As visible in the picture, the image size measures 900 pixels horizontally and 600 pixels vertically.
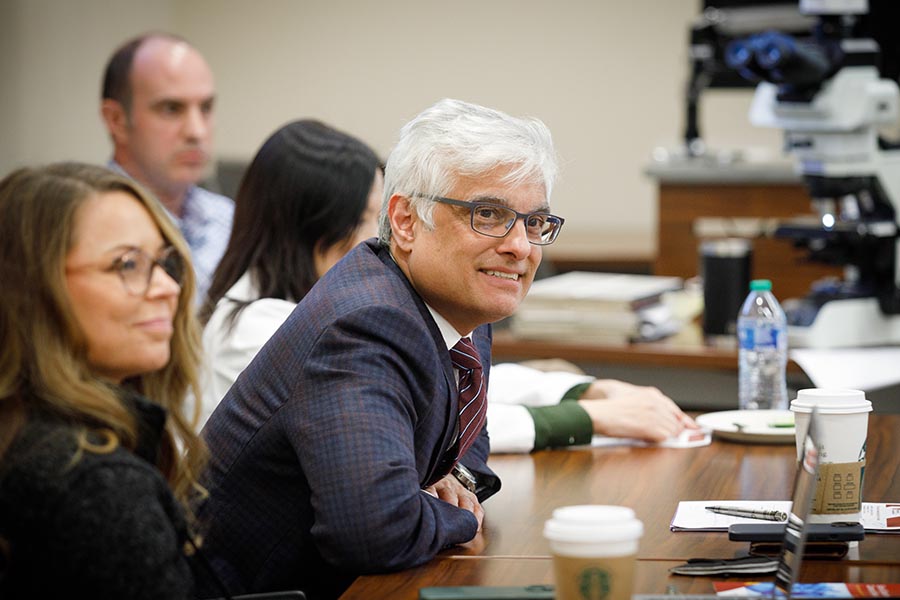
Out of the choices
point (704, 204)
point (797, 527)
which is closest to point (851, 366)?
point (797, 527)

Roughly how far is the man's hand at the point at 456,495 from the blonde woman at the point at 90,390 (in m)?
0.37

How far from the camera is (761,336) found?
242 centimetres

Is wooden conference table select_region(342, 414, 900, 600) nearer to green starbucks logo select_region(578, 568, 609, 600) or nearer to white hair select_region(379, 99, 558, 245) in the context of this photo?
green starbucks logo select_region(578, 568, 609, 600)

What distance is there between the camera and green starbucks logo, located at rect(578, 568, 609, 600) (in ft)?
3.43

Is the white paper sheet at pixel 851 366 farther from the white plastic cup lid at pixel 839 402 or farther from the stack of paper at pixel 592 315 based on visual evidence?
the white plastic cup lid at pixel 839 402

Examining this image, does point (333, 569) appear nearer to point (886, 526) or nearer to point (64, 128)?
point (886, 526)

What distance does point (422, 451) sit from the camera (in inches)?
59.7

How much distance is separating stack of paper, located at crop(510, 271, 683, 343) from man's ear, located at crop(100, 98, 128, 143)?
1.40m

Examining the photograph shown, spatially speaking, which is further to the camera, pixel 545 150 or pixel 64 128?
pixel 64 128

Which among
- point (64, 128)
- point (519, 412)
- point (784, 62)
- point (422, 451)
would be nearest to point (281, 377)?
point (422, 451)

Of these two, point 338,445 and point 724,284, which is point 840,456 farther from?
point 724,284

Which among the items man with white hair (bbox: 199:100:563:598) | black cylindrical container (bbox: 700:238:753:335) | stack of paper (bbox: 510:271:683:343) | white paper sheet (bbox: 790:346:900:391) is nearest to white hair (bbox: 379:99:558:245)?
man with white hair (bbox: 199:100:563:598)

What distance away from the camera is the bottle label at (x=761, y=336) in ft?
7.91

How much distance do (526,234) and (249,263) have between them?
0.79m
